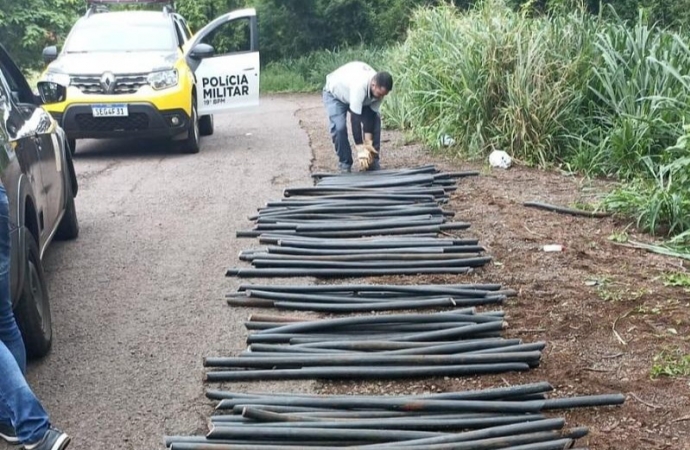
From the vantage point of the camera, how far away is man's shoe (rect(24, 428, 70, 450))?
10.9ft

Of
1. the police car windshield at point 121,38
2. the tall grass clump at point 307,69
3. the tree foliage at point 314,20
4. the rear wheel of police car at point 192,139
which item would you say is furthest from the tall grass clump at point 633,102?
the tree foliage at point 314,20

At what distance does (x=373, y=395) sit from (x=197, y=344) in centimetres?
125

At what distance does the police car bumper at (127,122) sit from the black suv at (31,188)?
367cm

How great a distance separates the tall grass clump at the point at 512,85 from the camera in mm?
9438

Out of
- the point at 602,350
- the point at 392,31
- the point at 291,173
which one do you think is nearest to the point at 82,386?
the point at 602,350

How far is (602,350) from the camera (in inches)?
173

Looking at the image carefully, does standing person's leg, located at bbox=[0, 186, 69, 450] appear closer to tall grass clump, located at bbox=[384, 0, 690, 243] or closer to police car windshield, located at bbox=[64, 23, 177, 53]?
tall grass clump, located at bbox=[384, 0, 690, 243]

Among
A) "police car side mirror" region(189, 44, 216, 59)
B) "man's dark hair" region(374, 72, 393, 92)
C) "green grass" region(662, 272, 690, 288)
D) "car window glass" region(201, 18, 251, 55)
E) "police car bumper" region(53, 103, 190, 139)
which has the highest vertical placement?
"man's dark hair" region(374, 72, 393, 92)

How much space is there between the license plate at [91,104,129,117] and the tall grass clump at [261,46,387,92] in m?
12.2

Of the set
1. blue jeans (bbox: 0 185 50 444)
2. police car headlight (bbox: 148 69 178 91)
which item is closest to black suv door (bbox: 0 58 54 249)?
blue jeans (bbox: 0 185 50 444)

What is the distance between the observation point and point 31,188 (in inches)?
189

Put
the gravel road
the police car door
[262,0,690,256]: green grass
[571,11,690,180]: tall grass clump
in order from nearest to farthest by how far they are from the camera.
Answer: the gravel road
[571,11,690,180]: tall grass clump
[262,0,690,256]: green grass
the police car door

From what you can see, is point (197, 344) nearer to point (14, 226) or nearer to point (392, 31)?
point (14, 226)

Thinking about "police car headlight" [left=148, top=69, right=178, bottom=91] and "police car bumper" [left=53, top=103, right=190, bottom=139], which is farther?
"police car headlight" [left=148, top=69, right=178, bottom=91]
